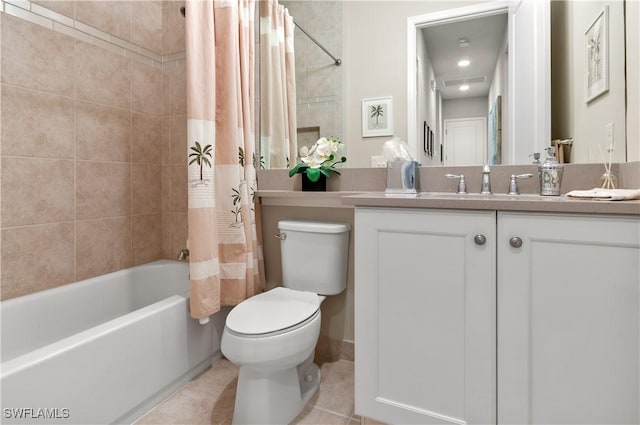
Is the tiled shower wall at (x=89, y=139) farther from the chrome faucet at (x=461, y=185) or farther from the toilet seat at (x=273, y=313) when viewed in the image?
the chrome faucet at (x=461, y=185)

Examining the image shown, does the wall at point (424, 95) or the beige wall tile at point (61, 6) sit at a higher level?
the beige wall tile at point (61, 6)

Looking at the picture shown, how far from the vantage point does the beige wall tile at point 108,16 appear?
1.77 m

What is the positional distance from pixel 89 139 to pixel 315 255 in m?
1.43

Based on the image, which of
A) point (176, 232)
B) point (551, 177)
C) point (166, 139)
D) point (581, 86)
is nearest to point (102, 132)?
point (166, 139)

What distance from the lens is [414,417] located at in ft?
3.53

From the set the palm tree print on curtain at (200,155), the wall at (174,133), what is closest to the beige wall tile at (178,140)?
the wall at (174,133)

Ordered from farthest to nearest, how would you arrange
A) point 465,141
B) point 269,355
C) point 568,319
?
point 465,141 → point 269,355 → point 568,319

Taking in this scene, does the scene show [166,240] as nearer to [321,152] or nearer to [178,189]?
[178,189]

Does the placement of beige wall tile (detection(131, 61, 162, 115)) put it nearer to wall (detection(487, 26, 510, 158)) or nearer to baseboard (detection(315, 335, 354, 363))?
baseboard (detection(315, 335, 354, 363))

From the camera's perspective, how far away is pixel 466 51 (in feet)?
5.10

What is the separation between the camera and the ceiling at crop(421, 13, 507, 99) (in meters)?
1.50

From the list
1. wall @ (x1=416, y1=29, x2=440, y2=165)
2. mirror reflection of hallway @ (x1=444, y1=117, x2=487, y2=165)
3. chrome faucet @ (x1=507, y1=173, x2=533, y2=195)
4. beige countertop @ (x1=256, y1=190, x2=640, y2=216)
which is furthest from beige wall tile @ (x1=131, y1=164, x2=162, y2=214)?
chrome faucet @ (x1=507, y1=173, x2=533, y2=195)

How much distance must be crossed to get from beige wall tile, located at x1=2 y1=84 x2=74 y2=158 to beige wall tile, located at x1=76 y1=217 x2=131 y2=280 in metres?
0.41

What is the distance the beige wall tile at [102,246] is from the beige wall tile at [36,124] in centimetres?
41
